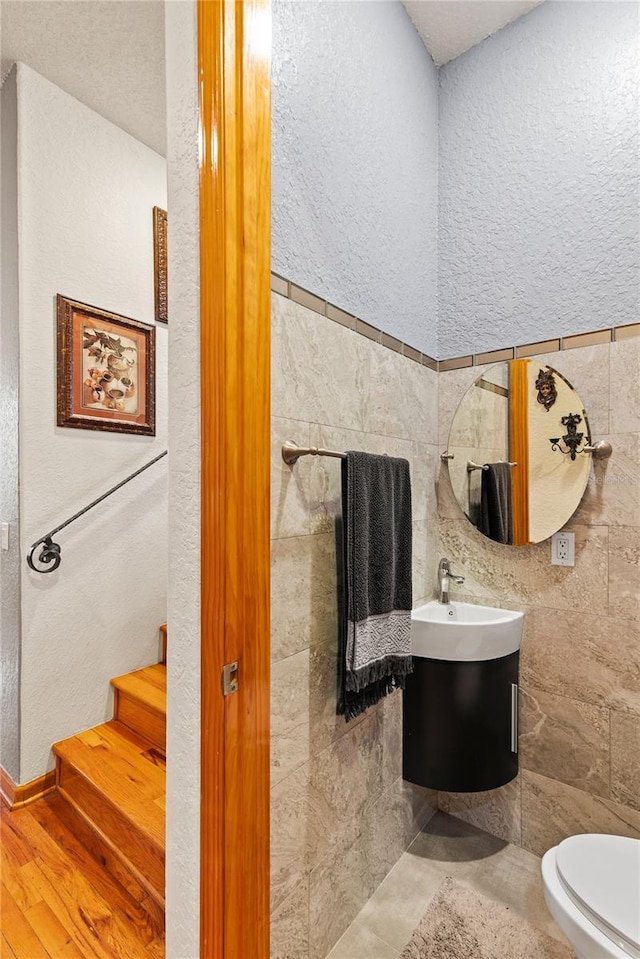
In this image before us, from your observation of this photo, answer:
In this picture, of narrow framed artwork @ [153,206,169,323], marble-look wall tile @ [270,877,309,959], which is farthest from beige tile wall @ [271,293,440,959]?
narrow framed artwork @ [153,206,169,323]

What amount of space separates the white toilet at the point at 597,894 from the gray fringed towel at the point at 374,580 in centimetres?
54

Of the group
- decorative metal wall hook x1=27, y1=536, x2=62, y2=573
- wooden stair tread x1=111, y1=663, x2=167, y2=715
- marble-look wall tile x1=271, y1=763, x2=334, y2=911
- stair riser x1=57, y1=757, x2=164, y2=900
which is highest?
decorative metal wall hook x1=27, y1=536, x2=62, y2=573

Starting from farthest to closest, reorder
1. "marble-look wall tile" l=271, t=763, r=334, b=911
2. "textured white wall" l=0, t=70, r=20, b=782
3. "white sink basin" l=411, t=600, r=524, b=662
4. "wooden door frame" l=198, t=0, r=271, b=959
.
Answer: "textured white wall" l=0, t=70, r=20, b=782 → "white sink basin" l=411, t=600, r=524, b=662 → "marble-look wall tile" l=271, t=763, r=334, b=911 → "wooden door frame" l=198, t=0, r=271, b=959

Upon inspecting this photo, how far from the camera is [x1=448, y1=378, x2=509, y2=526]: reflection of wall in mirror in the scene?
1.66 meters

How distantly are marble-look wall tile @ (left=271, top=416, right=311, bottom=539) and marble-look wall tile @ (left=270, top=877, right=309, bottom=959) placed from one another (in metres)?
0.82

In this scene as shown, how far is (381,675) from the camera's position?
124 centimetres

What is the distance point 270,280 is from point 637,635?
142cm

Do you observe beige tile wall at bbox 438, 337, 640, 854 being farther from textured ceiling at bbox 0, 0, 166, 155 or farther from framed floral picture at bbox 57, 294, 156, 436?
textured ceiling at bbox 0, 0, 166, 155

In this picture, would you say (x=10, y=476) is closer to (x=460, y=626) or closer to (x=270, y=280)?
(x=270, y=280)

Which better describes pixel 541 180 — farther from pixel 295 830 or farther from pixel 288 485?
pixel 295 830

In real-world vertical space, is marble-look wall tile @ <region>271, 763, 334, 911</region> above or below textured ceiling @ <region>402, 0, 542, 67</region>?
below

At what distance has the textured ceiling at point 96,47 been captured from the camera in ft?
5.44

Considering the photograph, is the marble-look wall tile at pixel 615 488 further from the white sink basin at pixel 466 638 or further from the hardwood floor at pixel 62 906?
the hardwood floor at pixel 62 906

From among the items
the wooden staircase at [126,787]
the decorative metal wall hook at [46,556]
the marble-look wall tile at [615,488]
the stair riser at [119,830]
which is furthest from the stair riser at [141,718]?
the marble-look wall tile at [615,488]
